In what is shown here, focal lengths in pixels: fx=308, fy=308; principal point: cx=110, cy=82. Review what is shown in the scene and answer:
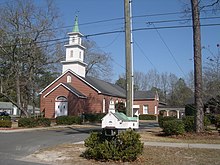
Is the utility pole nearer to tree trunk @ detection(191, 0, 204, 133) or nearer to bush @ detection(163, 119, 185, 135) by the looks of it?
bush @ detection(163, 119, 185, 135)

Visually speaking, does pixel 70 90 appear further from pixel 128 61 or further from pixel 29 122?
pixel 128 61

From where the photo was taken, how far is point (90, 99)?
4509 cm

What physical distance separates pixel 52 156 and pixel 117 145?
2.78 meters

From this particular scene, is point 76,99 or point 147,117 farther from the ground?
point 76,99

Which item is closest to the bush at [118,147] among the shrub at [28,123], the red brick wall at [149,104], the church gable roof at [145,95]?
the shrub at [28,123]

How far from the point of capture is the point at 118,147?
33.0 ft

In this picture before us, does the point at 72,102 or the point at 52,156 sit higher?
the point at 72,102

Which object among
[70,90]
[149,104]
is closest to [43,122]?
[70,90]

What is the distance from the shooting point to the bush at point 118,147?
9.88m

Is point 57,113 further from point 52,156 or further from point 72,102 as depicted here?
point 52,156

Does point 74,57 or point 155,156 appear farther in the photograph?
point 74,57

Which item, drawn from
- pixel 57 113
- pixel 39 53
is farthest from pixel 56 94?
pixel 39 53

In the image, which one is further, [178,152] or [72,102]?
[72,102]

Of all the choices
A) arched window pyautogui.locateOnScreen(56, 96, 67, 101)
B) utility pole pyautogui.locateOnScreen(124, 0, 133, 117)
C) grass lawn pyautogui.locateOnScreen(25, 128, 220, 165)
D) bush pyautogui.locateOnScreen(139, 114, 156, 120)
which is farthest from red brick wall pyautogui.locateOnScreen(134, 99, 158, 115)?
grass lawn pyautogui.locateOnScreen(25, 128, 220, 165)
